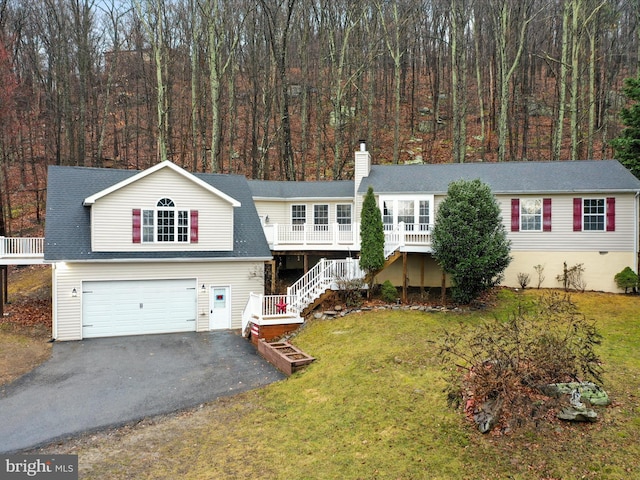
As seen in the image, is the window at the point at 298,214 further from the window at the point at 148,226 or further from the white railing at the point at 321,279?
the window at the point at 148,226

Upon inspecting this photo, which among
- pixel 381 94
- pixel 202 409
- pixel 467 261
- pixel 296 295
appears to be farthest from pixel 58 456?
pixel 381 94

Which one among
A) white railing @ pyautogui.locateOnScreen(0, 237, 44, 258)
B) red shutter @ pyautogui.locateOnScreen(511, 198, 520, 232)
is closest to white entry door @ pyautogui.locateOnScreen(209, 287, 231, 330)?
white railing @ pyautogui.locateOnScreen(0, 237, 44, 258)

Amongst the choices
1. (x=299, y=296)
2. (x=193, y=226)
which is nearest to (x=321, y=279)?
(x=299, y=296)

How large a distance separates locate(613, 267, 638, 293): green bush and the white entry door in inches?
626

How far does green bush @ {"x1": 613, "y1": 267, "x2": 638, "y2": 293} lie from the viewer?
55.2ft

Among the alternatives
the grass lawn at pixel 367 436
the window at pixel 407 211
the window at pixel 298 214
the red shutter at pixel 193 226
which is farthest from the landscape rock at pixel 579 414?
the window at pixel 298 214

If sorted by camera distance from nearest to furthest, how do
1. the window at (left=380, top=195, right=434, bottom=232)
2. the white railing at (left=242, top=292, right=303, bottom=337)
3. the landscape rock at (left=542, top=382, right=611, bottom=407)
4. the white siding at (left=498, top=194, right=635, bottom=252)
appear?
the landscape rock at (left=542, top=382, right=611, bottom=407) < the white railing at (left=242, top=292, right=303, bottom=337) < the white siding at (left=498, top=194, right=635, bottom=252) < the window at (left=380, top=195, right=434, bottom=232)

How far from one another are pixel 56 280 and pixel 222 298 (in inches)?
236

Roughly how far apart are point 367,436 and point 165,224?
1252 centimetres

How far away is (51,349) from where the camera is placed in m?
14.3

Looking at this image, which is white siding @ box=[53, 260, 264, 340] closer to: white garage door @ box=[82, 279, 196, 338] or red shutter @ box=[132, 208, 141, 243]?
white garage door @ box=[82, 279, 196, 338]

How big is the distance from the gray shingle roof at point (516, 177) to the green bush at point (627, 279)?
3296 mm

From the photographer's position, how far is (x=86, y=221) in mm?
16500

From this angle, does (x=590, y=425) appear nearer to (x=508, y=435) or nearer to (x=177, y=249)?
(x=508, y=435)
